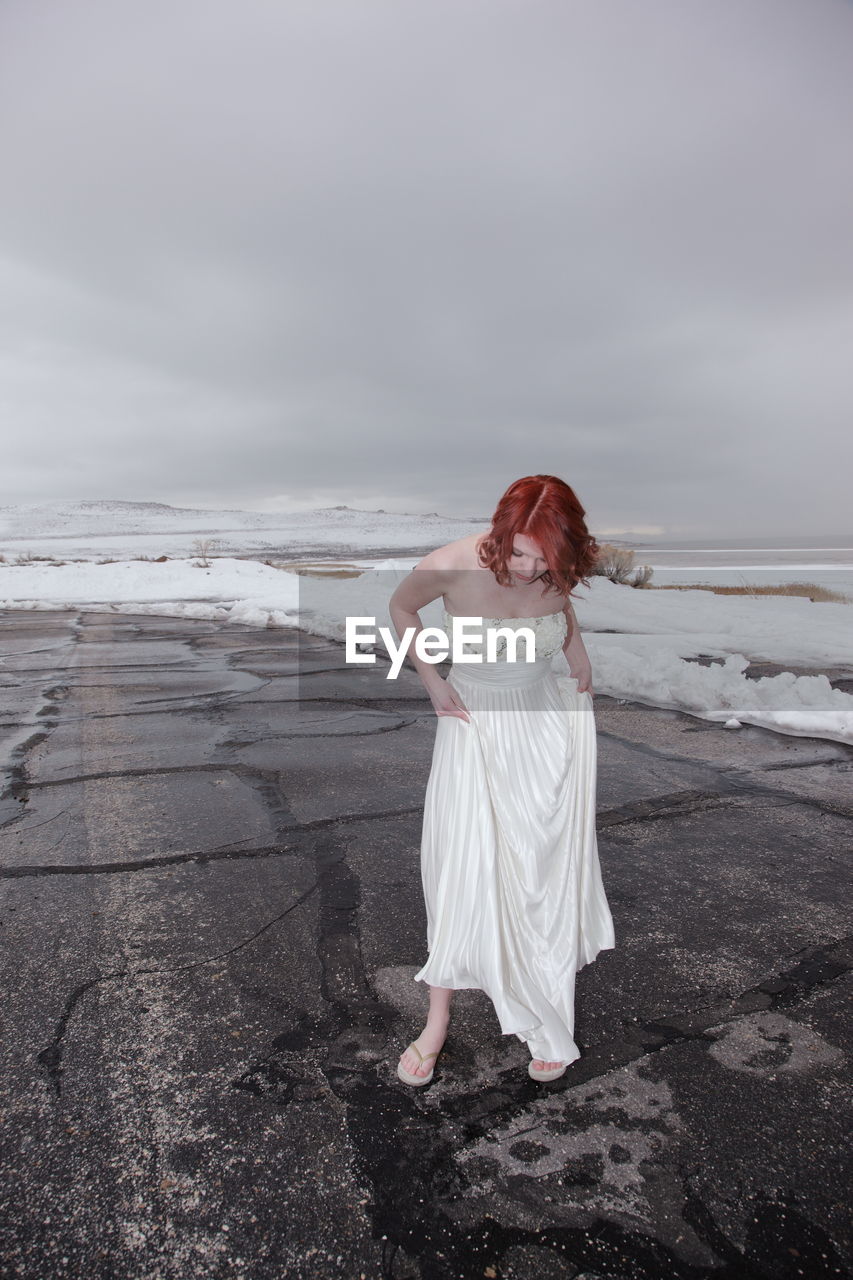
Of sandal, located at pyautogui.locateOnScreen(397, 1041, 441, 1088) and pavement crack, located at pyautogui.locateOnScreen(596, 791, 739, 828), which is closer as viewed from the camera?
sandal, located at pyautogui.locateOnScreen(397, 1041, 441, 1088)

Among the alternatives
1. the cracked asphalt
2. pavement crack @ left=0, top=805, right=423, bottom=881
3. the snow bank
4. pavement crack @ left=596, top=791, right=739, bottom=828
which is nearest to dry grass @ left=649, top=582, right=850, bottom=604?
the snow bank

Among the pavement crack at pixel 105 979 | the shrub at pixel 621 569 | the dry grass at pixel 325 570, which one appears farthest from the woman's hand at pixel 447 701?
the dry grass at pixel 325 570

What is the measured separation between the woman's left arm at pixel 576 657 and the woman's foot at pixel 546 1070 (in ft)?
3.53

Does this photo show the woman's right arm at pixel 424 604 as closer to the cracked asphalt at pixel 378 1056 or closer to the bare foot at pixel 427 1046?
the bare foot at pixel 427 1046

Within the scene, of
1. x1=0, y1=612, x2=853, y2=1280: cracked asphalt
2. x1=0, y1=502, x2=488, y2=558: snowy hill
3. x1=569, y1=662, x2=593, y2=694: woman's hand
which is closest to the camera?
x1=0, y1=612, x2=853, y2=1280: cracked asphalt

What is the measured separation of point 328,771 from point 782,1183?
12.0 feet

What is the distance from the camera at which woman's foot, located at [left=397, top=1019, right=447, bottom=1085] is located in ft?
6.95

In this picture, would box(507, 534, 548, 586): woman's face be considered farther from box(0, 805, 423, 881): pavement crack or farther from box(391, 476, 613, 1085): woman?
box(0, 805, 423, 881): pavement crack

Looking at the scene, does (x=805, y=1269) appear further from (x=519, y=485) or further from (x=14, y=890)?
(x=14, y=890)

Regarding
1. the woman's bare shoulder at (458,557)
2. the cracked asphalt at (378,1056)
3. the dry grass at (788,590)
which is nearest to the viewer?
the cracked asphalt at (378,1056)

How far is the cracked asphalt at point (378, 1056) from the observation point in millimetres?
1642

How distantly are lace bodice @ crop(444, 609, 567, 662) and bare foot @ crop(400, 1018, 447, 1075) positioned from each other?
1089 millimetres

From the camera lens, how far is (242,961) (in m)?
2.77

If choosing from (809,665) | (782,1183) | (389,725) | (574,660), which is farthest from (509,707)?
(809,665)
